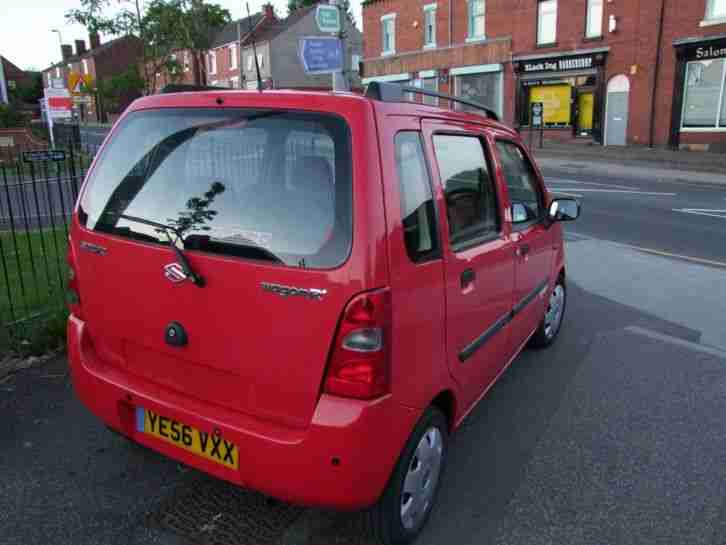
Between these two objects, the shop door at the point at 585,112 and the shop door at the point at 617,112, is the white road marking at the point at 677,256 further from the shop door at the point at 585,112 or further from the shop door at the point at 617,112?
the shop door at the point at 585,112

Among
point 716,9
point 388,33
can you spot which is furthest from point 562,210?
point 388,33

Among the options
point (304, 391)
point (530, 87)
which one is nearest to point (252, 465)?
point (304, 391)

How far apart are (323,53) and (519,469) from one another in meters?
8.79

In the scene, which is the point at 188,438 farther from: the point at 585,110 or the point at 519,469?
the point at 585,110

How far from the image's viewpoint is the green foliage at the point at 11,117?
73.6 feet

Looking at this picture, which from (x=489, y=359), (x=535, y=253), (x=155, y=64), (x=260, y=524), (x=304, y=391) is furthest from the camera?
(x=155, y=64)

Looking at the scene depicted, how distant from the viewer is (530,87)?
86.9ft

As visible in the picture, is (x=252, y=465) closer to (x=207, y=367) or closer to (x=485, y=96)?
(x=207, y=367)

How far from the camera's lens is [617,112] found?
2330 cm

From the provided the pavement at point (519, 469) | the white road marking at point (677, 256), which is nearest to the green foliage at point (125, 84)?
the white road marking at point (677, 256)

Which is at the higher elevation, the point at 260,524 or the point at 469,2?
the point at 469,2

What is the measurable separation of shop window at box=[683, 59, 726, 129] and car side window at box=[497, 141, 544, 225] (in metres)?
20.2

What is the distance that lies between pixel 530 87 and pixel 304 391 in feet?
88.1

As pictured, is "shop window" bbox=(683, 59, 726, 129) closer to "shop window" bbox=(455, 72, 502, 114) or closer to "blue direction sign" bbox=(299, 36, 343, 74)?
"shop window" bbox=(455, 72, 502, 114)
